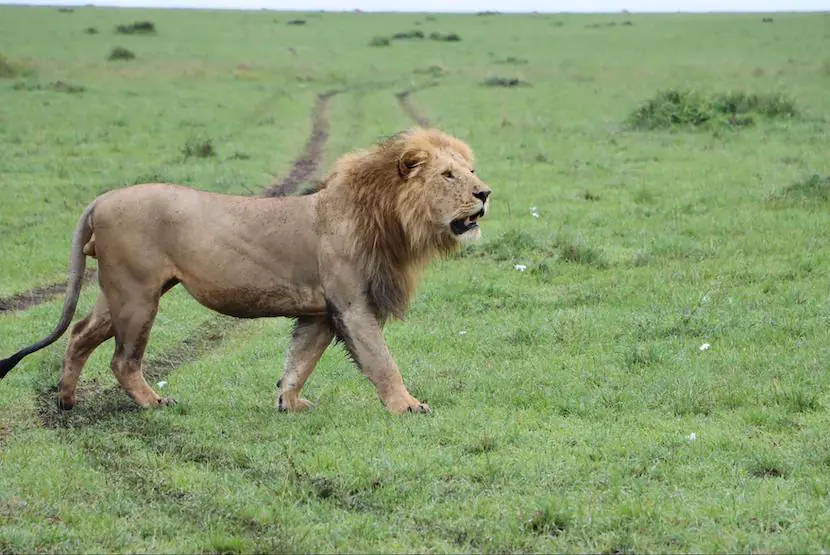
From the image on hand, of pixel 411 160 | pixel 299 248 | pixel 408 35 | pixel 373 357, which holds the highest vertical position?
pixel 411 160

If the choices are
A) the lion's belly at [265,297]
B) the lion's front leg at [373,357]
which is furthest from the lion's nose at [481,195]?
the lion's belly at [265,297]

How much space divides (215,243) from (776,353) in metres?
3.54

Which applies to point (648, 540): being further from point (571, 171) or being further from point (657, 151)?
point (657, 151)

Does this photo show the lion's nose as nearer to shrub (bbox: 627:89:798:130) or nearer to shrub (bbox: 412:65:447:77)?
shrub (bbox: 627:89:798:130)

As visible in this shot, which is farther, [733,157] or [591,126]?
[591,126]

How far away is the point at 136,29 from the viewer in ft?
150

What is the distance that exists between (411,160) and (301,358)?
1.31m

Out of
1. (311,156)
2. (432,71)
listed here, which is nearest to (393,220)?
(311,156)

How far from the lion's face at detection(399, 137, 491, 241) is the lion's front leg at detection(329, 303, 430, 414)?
2.19ft

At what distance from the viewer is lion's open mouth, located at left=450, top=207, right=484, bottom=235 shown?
Answer: 6.49 metres

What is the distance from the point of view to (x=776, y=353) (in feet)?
23.9

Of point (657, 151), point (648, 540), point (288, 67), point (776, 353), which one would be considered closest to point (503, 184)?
point (657, 151)

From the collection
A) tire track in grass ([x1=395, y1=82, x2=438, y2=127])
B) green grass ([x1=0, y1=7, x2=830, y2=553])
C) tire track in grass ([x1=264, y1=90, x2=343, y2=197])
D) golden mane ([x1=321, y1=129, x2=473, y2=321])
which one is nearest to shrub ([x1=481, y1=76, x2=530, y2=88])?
tire track in grass ([x1=395, y1=82, x2=438, y2=127])

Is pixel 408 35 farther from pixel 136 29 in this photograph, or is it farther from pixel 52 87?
pixel 52 87
